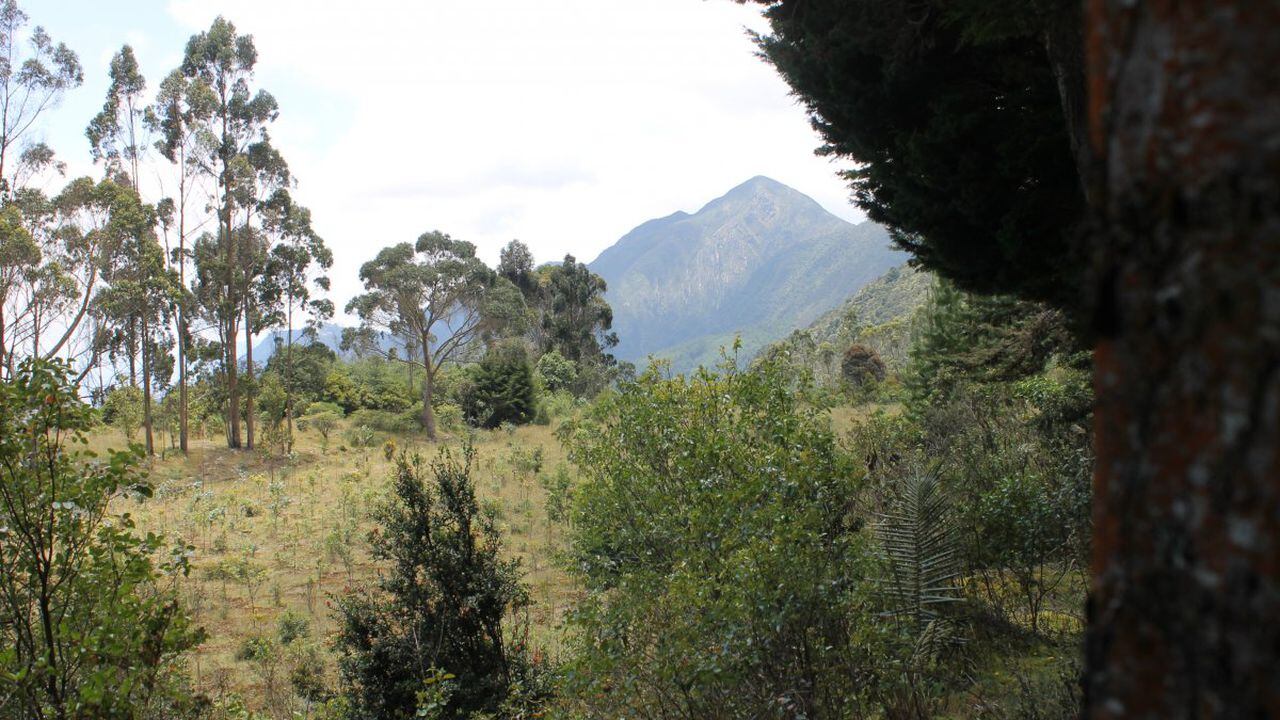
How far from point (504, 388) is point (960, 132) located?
2722 centimetres

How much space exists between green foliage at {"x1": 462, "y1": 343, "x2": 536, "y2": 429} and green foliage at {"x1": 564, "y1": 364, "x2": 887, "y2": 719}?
80.3 feet

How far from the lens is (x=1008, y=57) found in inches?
184

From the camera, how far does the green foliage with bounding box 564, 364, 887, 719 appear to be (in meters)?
4.41

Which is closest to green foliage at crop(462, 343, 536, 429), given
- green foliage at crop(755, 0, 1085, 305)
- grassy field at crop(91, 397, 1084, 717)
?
grassy field at crop(91, 397, 1084, 717)

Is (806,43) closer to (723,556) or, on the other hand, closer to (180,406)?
(723,556)

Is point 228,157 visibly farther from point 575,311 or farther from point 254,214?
point 575,311

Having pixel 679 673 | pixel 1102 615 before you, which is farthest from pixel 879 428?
pixel 1102 615

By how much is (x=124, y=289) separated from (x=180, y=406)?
383cm

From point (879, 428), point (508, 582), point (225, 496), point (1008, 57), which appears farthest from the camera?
point (225, 496)

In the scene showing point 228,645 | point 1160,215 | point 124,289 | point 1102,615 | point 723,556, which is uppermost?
point 124,289

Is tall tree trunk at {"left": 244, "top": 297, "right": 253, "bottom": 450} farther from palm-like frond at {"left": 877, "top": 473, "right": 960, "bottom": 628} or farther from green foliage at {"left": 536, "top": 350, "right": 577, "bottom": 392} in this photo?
palm-like frond at {"left": 877, "top": 473, "right": 960, "bottom": 628}

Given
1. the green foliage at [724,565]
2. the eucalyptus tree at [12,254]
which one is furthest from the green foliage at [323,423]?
the green foliage at [724,565]

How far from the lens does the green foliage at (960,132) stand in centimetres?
470

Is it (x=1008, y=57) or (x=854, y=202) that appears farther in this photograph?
(x=854, y=202)
